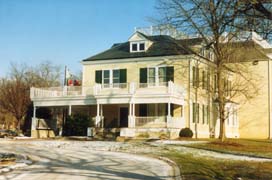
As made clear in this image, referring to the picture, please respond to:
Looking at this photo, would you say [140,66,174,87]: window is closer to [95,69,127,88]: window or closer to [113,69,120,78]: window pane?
[95,69,127,88]: window

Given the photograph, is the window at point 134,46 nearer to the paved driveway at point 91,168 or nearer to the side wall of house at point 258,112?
the side wall of house at point 258,112

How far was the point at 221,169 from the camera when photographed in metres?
15.8

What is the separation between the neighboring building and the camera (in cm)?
3416

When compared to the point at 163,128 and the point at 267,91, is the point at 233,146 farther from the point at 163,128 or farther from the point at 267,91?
the point at 267,91

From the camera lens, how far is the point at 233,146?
25734mm

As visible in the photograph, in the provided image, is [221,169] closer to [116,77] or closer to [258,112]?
[116,77]

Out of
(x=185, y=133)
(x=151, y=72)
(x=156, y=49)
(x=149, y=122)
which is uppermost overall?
(x=156, y=49)

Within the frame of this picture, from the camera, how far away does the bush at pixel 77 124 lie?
113ft

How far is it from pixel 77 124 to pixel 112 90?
3970 mm

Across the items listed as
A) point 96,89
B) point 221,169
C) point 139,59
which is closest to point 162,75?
point 139,59

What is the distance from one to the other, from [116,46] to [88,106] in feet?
22.8

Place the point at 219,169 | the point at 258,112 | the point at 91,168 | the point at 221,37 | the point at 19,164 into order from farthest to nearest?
the point at 258,112
the point at 221,37
the point at 19,164
the point at 219,169
the point at 91,168

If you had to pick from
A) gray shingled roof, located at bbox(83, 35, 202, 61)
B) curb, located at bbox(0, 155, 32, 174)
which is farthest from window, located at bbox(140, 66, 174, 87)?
curb, located at bbox(0, 155, 32, 174)

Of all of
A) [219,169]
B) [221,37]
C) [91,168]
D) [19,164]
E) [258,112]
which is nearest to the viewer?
[91,168]
